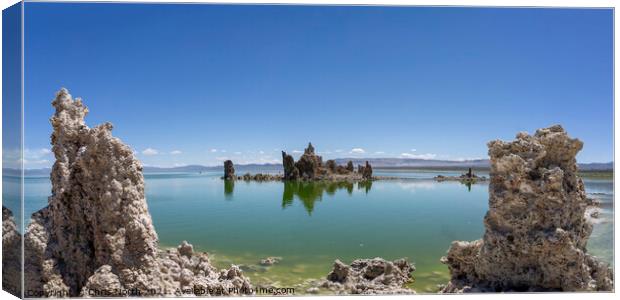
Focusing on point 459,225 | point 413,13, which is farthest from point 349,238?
point 413,13

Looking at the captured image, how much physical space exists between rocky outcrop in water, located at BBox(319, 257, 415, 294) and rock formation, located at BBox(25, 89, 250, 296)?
7.61 ft

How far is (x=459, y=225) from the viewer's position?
442 inches

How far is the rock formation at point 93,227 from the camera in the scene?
455 cm

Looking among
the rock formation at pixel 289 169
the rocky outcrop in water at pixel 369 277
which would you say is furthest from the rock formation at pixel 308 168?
the rocky outcrop in water at pixel 369 277

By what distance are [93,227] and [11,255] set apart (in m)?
1.07

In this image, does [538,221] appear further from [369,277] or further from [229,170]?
[229,170]

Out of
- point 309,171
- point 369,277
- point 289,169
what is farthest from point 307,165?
point 369,277

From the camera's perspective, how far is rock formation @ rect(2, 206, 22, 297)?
15.8 ft

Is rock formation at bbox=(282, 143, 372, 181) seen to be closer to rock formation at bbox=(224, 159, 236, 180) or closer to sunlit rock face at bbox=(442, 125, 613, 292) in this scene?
rock formation at bbox=(224, 159, 236, 180)

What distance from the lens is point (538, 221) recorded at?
4.88 metres

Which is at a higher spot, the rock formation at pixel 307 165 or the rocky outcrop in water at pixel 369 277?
the rock formation at pixel 307 165

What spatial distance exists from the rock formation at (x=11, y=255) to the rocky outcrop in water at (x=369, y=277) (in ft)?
11.6

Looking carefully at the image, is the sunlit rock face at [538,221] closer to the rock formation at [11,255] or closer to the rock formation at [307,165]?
the rock formation at [11,255]

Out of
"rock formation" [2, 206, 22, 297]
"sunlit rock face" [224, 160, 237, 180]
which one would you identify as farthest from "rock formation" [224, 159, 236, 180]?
"rock formation" [2, 206, 22, 297]
